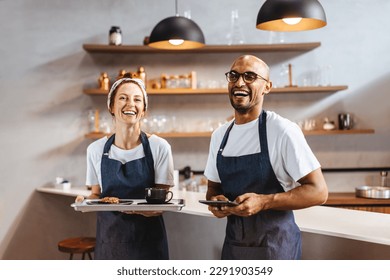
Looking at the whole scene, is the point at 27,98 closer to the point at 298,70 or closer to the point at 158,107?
the point at 158,107

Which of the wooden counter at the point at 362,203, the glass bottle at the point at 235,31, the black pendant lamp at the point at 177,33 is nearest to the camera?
the black pendant lamp at the point at 177,33

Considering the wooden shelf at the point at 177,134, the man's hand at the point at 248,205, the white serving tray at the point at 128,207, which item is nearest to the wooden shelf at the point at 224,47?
the wooden shelf at the point at 177,134

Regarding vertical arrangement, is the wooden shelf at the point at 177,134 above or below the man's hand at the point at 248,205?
above

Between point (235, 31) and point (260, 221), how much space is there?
3.13m

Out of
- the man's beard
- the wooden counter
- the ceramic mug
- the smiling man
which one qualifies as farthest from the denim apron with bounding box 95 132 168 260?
the wooden counter

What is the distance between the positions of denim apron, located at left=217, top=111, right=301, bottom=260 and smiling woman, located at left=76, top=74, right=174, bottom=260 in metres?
0.34

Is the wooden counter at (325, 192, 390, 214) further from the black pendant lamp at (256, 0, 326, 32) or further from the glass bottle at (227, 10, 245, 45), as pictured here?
the black pendant lamp at (256, 0, 326, 32)

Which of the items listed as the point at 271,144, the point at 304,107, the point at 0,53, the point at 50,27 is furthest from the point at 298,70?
the point at 271,144

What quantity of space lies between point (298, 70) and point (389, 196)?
4.41ft

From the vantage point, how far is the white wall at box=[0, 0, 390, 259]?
4641mm

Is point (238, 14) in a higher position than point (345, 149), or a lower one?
higher

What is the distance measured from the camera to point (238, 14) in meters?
4.64

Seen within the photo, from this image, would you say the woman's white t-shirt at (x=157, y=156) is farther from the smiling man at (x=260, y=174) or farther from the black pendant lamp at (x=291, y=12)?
the black pendant lamp at (x=291, y=12)

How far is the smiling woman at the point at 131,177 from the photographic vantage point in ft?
6.63
